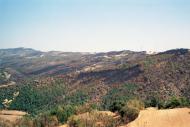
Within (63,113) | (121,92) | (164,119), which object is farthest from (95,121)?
(121,92)

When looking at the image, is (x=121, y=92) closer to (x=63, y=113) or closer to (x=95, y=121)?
(x=63, y=113)

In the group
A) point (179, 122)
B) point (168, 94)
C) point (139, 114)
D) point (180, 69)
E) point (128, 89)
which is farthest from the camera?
point (180, 69)

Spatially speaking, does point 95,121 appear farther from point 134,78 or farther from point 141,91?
point 134,78

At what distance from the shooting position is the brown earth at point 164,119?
60716 millimetres

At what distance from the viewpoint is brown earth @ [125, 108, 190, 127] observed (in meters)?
60.7

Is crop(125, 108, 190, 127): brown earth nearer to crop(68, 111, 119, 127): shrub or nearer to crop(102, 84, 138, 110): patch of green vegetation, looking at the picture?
crop(68, 111, 119, 127): shrub

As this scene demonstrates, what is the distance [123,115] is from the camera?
232 feet

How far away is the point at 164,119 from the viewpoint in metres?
63.1

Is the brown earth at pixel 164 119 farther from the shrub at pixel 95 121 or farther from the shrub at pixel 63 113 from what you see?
the shrub at pixel 63 113

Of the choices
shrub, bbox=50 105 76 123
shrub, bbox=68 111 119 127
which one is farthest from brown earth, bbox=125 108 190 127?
shrub, bbox=50 105 76 123

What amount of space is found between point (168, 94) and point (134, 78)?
36.7m

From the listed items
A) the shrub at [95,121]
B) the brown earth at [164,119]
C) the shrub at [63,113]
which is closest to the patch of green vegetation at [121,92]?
the shrub at [63,113]

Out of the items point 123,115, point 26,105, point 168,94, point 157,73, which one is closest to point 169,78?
point 157,73

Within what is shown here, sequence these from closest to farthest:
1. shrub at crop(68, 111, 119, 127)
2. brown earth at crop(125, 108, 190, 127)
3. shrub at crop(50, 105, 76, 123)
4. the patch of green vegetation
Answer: brown earth at crop(125, 108, 190, 127)
shrub at crop(68, 111, 119, 127)
shrub at crop(50, 105, 76, 123)
the patch of green vegetation
